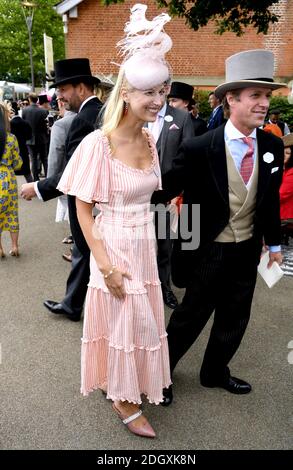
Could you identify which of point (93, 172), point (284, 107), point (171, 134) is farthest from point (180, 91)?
point (284, 107)

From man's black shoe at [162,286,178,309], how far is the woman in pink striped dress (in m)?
1.50

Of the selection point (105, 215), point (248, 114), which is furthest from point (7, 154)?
point (248, 114)

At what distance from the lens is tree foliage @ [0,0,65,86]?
97.7 feet

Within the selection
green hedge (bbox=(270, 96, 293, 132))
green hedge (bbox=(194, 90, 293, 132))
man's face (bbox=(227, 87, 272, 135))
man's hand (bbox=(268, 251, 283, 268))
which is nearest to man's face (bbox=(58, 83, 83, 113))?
man's face (bbox=(227, 87, 272, 135))

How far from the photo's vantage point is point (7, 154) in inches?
181

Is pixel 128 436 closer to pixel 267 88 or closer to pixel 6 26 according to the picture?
pixel 267 88

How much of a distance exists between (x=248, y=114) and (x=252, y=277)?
99 cm

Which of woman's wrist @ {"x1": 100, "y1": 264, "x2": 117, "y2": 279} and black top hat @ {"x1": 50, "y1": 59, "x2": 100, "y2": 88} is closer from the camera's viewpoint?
woman's wrist @ {"x1": 100, "y1": 264, "x2": 117, "y2": 279}

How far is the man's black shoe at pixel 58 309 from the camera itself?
11.9 ft

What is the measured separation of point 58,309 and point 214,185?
7.04 ft

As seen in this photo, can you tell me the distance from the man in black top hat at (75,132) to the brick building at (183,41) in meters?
12.7

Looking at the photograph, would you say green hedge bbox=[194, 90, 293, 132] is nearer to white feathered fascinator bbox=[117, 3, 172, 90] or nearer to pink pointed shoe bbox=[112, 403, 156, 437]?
white feathered fascinator bbox=[117, 3, 172, 90]

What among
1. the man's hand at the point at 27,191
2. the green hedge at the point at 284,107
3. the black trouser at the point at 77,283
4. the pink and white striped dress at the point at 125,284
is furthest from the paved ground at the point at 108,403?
the green hedge at the point at 284,107

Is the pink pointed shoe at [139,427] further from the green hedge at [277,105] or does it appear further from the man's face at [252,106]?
the green hedge at [277,105]
